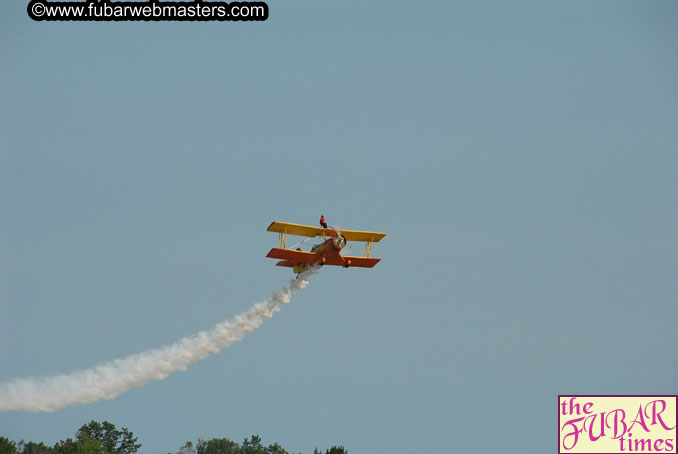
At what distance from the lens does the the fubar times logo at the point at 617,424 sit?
2918 inches

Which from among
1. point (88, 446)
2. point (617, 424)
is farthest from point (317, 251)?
point (88, 446)

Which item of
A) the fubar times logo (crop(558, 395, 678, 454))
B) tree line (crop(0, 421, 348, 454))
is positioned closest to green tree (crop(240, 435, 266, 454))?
tree line (crop(0, 421, 348, 454))

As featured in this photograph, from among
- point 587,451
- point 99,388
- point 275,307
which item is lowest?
point 587,451

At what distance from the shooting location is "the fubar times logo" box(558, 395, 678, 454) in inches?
2918

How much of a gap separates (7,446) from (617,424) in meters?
77.9

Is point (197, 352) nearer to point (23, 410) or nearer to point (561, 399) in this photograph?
point (23, 410)

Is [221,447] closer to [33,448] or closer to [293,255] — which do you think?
[33,448]

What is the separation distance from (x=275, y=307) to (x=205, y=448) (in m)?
59.3

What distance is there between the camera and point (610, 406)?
75.1 metres

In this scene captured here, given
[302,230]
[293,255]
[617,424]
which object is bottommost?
[617,424]

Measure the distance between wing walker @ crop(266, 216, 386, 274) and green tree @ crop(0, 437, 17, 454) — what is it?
5597 cm

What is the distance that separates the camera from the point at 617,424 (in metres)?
75.0

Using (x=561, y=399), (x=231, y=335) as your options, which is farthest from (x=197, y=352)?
(x=561, y=399)

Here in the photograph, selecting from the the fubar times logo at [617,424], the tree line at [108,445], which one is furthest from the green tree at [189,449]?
the the fubar times logo at [617,424]
